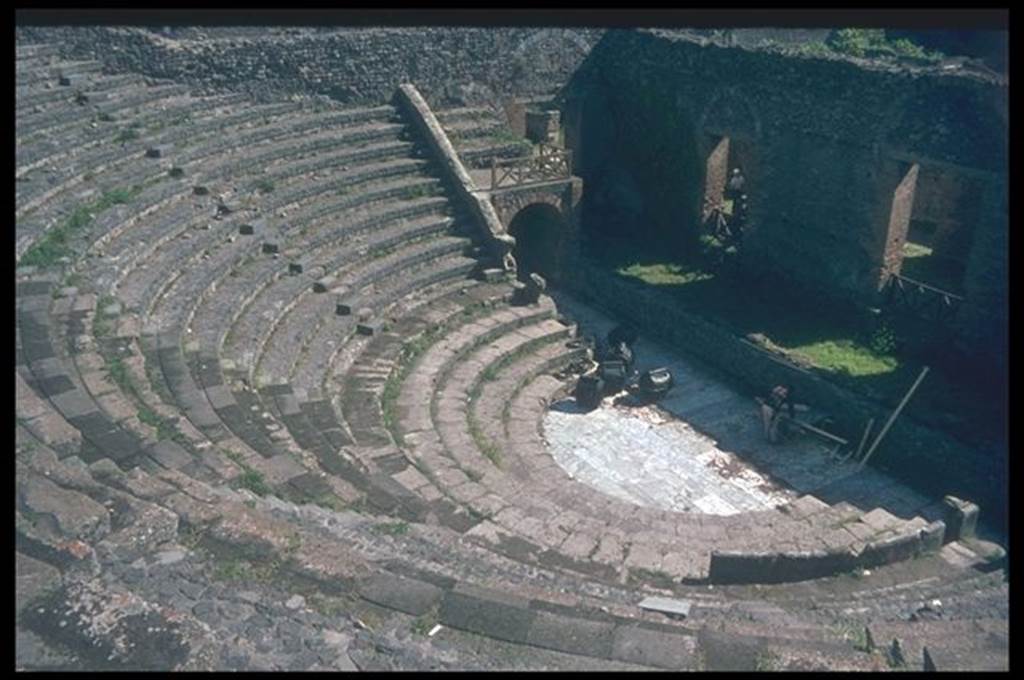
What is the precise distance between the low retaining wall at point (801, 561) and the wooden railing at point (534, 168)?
→ 975cm

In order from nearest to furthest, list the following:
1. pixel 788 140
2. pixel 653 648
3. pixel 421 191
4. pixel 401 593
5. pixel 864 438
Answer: pixel 653 648
pixel 401 593
pixel 864 438
pixel 788 140
pixel 421 191

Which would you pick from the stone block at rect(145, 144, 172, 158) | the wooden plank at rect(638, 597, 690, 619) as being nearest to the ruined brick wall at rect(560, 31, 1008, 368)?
the wooden plank at rect(638, 597, 690, 619)

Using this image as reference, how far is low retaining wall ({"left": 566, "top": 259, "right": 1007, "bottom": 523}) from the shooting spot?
39.7ft

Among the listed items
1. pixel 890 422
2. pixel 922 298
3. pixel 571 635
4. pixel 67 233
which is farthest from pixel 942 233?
pixel 67 233

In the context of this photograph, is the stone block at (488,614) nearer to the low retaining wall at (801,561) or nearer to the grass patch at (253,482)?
the grass patch at (253,482)

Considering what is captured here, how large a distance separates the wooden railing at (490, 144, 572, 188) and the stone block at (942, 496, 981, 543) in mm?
9583

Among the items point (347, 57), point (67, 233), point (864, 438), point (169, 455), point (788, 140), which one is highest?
point (347, 57)

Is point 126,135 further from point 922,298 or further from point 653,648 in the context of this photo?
point 922,298

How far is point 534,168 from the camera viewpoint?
17.8 meters

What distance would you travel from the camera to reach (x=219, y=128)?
15.8 m

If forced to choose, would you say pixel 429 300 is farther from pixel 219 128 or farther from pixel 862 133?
pixel 862 133

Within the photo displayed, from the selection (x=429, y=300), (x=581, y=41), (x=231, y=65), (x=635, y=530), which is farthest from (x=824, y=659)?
(x=581, y=41)

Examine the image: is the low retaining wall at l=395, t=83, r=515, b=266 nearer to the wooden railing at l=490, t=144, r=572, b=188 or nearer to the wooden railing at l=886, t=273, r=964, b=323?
the wooden railing at l=490, t=144, r=572, b=188

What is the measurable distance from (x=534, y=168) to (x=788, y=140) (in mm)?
4784
